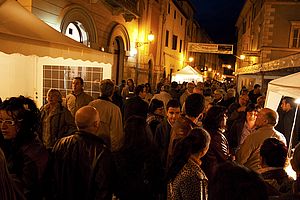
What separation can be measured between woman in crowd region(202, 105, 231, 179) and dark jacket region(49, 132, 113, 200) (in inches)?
44.5

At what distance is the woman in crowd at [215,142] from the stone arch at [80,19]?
724 cm

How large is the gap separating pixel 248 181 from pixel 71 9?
32.3 feet

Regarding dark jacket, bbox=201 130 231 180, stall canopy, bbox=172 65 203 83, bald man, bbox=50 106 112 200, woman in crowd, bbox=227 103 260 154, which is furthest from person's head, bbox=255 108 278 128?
stall canopy, bbox=172 65 203 83

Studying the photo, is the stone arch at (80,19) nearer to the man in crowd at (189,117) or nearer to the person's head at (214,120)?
the man in crowd at (189,117)

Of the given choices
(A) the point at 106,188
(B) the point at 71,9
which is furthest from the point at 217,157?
(B) the point at 71,9

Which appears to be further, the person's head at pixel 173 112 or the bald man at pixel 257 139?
the person's head at pixel 173 112

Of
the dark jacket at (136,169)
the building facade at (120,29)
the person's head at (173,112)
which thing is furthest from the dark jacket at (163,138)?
the building facade at (120,29)

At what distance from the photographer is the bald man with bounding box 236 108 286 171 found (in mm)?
4102

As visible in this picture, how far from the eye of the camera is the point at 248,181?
5.63 ft

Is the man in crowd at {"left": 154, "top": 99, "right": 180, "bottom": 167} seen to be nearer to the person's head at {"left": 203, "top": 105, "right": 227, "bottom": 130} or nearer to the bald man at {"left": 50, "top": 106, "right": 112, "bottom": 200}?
the person's head at {"left": 203, "top": 105, "right": 227, "bottom": 130}

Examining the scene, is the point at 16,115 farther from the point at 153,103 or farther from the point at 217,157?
the point at 153,103

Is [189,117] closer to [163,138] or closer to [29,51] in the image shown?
[163,138]

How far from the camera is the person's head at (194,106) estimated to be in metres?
4.07

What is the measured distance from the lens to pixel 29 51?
484 centimetres
